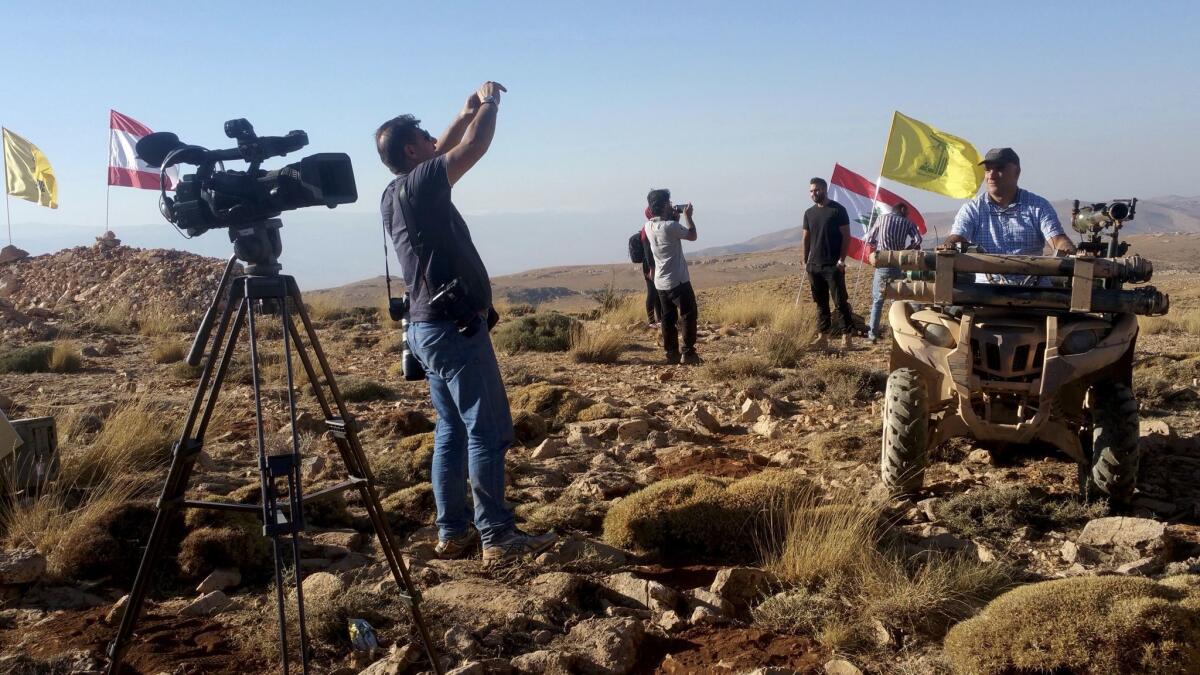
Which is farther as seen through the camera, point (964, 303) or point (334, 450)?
point (334, 450)

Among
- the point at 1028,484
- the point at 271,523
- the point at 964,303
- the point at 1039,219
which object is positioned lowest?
the point at 1028,484

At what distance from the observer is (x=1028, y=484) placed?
224 inches

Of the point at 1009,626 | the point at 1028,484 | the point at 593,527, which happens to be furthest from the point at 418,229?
the point at 1028,484

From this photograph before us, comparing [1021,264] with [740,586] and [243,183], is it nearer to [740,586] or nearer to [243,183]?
[740,586]

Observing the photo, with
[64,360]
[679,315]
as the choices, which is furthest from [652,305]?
[64,360]

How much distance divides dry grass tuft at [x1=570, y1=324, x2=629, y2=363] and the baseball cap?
18.9ft

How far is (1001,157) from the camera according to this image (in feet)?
19.9

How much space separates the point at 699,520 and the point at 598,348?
6.46 m

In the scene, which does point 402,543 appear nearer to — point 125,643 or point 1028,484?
point 125,643

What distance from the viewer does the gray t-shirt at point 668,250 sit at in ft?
33.0

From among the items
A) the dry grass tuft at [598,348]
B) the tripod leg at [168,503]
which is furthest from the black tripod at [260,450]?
the dry grass tuft at [598,348]

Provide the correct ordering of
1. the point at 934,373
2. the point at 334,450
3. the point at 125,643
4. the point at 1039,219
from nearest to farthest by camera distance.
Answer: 1. the point at 125,643
2. the point at 934,373
3. the point at 1039,219
4. the point at 334,450

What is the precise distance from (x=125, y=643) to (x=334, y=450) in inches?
157

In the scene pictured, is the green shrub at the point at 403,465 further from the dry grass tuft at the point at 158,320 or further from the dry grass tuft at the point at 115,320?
the dry grass tuft at the point at 115,320
